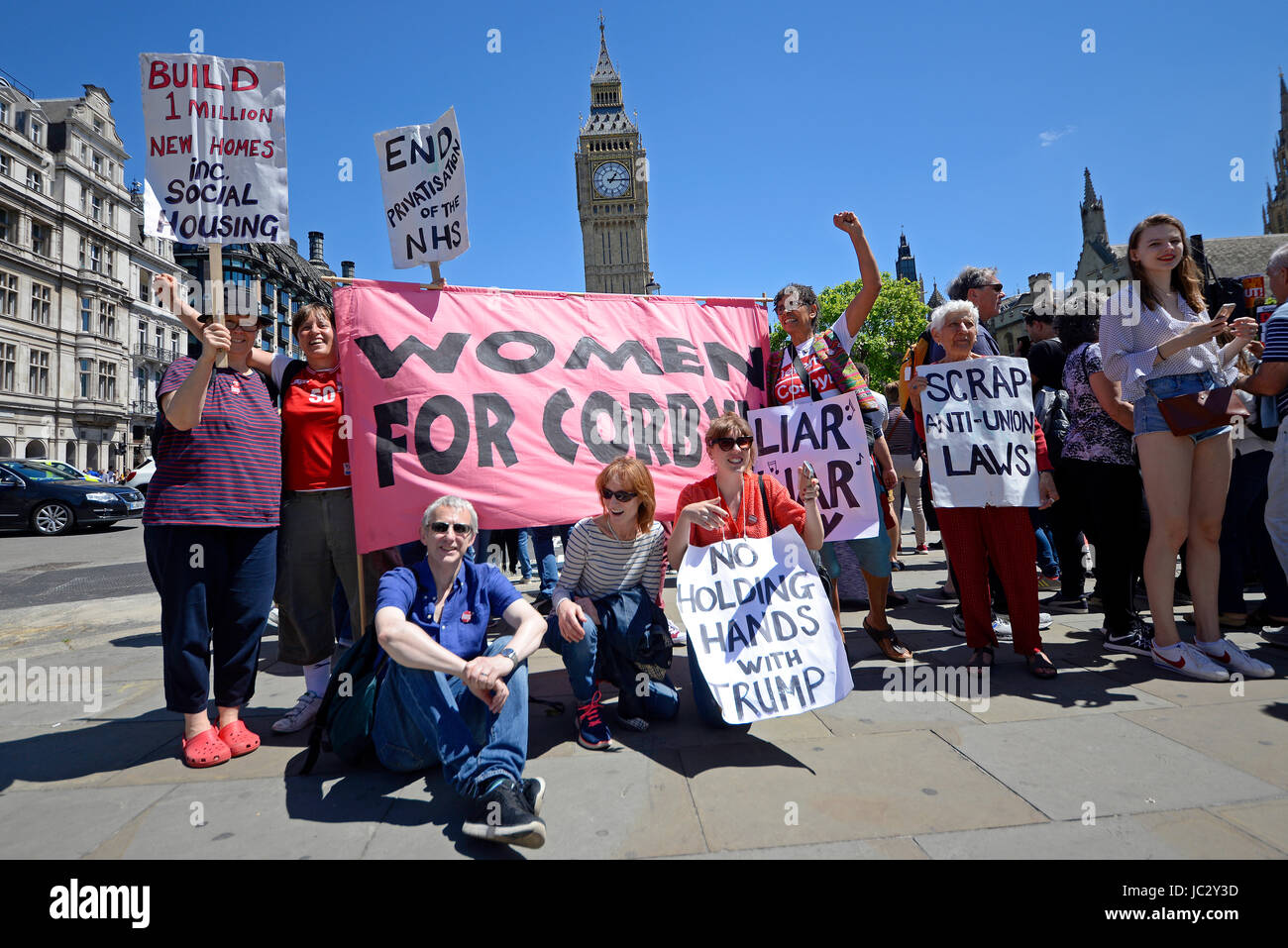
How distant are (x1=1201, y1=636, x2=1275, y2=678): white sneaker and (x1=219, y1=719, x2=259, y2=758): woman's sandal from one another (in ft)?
15.3

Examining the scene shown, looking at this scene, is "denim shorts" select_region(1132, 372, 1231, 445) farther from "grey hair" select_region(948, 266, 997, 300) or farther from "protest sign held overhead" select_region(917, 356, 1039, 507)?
"grey hair" select_region(948, 266, 997, 300)

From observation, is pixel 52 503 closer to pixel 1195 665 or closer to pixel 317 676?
pixel 317 676

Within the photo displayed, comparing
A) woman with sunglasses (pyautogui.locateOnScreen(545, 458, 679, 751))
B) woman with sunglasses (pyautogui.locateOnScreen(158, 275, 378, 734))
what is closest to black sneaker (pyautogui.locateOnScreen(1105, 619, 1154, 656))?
woman with sunglasses (pyautogui.locateOnScreen(545, 458, 679, 751))

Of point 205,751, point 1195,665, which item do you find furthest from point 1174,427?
point 205,751

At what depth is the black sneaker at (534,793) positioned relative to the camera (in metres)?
2.25

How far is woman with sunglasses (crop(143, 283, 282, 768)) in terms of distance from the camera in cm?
293

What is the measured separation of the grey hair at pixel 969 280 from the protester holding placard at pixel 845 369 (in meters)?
0.66

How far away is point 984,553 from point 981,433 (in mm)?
657

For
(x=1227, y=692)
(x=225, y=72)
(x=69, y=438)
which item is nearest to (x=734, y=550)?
(x=1227, y=692)

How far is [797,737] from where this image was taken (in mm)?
3002

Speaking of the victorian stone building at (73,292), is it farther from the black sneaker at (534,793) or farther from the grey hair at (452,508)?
the black sneaker at (534,793)

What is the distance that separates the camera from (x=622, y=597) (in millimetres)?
3244

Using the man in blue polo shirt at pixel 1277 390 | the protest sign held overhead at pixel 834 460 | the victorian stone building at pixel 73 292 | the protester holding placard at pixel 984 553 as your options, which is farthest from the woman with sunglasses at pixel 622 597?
the victorian stone building at pixel 73 292
